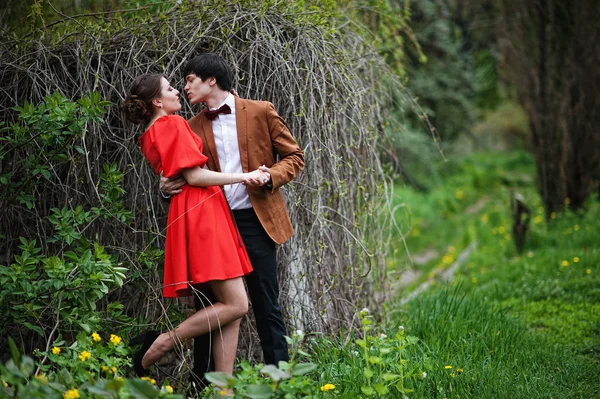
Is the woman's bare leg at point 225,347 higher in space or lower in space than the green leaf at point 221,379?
lower

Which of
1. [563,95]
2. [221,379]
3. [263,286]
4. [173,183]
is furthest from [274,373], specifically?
[563,95]

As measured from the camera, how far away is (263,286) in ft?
10.9

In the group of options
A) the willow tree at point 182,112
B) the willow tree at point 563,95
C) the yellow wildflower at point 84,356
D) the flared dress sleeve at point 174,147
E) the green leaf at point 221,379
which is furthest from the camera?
the willow tree at point 563,95

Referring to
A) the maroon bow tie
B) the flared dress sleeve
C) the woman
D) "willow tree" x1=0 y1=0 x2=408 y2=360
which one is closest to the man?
the maroon bow tie

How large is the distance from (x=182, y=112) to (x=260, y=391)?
185 centimetres

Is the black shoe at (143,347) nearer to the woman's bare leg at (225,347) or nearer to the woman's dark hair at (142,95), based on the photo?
the woman's bare leg at (225,347)

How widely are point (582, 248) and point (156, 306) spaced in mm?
5021

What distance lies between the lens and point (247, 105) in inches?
130

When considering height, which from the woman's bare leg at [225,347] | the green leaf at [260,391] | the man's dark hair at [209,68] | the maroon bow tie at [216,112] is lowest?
the woman's bare leg at [225,347]

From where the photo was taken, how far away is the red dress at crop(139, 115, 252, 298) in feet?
10.0

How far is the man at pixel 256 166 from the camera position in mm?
3262

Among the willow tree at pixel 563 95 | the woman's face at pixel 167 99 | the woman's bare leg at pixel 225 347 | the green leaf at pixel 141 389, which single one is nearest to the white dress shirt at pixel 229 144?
the woman's face at pixel 167 99

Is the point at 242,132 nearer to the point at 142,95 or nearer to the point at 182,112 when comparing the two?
the point at 142,95

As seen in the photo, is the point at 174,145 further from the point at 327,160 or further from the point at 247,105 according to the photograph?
the point at 327,160
